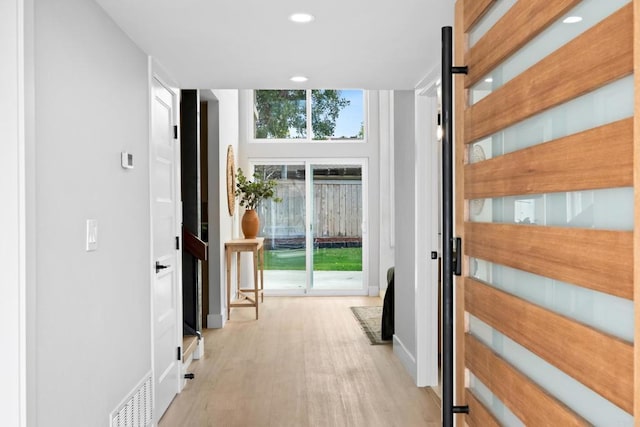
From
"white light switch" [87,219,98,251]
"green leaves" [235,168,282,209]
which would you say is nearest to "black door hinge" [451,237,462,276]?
"white light switch" [87,219,98,251]

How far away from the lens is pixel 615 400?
0.98 meters

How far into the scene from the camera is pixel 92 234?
7.80 feet

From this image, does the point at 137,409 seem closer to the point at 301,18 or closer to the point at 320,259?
the point at 301,18

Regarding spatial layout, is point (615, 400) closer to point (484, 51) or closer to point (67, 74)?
point (484, 51)

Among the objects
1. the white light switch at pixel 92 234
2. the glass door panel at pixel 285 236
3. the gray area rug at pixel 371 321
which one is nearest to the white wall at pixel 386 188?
the glass door panel at pixel 285 236

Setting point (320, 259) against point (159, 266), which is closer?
point (159, 266)

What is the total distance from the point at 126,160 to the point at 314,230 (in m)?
5.79

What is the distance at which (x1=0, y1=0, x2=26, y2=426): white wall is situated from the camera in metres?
1.71

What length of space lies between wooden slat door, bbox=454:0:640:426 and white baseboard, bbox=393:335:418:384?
248 centimetres

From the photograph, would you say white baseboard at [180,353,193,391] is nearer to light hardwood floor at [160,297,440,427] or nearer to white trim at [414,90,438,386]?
light hardwood floor at [160,297,440,427]

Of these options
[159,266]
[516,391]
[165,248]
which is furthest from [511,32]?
[165,248]

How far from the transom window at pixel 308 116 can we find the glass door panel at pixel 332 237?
572 millimetres

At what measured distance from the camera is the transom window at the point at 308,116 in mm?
8680

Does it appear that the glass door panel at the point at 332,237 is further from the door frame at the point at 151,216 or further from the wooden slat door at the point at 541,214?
the wooden slat door at the point at 541,214
